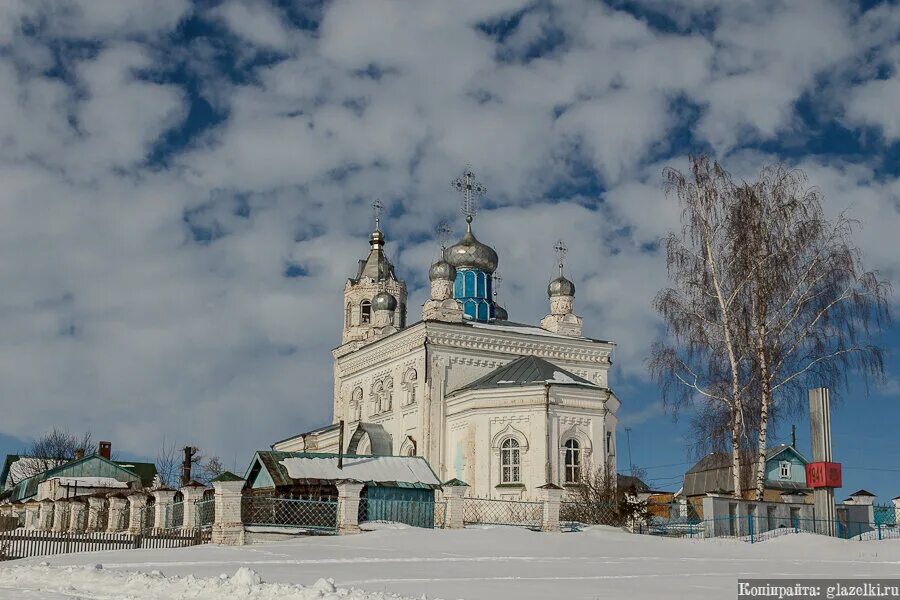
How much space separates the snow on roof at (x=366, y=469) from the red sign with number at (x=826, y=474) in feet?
28.2

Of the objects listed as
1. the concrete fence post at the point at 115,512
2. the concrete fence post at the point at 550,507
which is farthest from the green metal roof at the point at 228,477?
the concrete fence post at the point at 115,512

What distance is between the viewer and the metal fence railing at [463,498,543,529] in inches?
1035

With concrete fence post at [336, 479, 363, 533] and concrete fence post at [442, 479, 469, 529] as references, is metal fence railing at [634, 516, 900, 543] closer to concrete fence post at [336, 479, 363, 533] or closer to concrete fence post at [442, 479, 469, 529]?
concrete fence post at [442, 479, 469, 529]

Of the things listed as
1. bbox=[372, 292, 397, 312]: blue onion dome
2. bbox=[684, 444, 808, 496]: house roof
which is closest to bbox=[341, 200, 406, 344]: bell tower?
bbox=[372, 292, 397, 312]: blue onion dome

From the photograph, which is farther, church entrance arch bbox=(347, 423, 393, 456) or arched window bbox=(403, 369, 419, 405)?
church entrance arch bbox=(347, 423, 393, 456)

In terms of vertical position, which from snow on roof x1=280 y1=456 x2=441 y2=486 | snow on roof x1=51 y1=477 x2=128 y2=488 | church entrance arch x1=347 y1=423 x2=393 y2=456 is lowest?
snow on roof x1=51 y1=477 x2=128 y2=488

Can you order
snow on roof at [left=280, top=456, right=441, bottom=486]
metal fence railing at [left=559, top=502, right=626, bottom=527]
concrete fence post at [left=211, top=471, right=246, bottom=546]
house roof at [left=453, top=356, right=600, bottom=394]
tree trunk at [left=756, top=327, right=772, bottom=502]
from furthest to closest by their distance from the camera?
1. house roof at [left=453, top=356, right=600, bottom=394]
2. metal fence railing at [left=559, top=502, right=626, bottom=527]
3. snow on roof at [left=280, top=456, right=441, bottom=486]
4. tree trunk at [left=756, top=327, right=772, bottom=502]
5. concrete fence post at [left=211, top=471, right=246, bottom=546]

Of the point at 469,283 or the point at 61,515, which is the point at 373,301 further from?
the point at 61,515

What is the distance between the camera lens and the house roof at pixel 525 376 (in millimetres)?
30641

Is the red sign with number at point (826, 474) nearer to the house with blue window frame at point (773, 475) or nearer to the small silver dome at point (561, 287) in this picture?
the small silver dome at point (561, 287)

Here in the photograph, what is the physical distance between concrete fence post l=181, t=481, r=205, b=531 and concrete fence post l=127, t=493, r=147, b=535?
2702 mm

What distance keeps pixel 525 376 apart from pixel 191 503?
41.6ft

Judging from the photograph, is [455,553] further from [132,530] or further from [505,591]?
[132,530]

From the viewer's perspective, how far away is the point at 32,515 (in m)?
33.8
